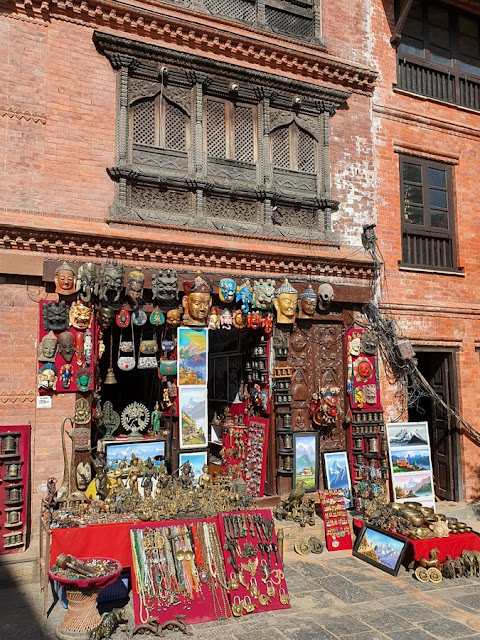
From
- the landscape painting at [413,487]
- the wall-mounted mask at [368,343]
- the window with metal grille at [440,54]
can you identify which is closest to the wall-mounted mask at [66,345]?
the wall-mounted mask at [368,343]

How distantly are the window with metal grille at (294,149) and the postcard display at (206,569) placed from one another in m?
7.21

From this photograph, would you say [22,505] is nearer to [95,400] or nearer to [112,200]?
[95,400]

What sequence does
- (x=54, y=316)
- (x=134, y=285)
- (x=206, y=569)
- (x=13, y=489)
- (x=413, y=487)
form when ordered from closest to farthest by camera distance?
(x=206, y=569) < (x=13, y=489) < (x=54, y=316) < (x=134, y=285) < (x=413, y=487)

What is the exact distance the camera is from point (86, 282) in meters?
9.05

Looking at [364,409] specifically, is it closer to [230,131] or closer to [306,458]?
[306,458]

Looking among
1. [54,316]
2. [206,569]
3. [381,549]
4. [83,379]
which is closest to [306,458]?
[381,549]

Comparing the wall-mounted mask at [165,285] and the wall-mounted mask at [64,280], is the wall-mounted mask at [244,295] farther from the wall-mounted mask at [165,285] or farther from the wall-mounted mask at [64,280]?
the wall-mounted mask at [64,280]

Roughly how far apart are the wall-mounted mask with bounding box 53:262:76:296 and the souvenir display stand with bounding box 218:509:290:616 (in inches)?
167

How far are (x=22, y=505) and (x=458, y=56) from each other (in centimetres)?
1387

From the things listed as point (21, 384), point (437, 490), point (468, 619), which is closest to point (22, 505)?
point (21, 384)

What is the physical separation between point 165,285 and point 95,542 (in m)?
4.34

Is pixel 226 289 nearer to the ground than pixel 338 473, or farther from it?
farther from it

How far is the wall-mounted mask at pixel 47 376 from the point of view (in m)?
8.80

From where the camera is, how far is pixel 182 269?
33.4 feet
